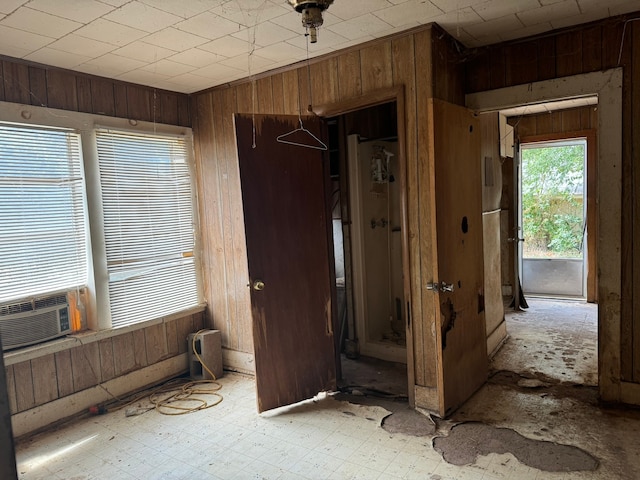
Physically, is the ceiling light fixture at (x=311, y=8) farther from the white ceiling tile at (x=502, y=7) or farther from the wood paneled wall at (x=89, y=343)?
the wood paneled wall at (x=89, y=343)

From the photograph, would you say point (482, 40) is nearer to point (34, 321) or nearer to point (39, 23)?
point (39, 23)

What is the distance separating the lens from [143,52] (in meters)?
2.86

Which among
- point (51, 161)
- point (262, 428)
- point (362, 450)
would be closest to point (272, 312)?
point (262, 428)

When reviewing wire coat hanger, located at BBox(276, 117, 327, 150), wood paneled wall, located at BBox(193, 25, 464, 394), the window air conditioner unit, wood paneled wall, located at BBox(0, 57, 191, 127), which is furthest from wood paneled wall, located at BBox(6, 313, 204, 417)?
wire coat hanger, located at BBox(276, 117, 327, 150)

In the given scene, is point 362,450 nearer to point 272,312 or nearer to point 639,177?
point 272,312

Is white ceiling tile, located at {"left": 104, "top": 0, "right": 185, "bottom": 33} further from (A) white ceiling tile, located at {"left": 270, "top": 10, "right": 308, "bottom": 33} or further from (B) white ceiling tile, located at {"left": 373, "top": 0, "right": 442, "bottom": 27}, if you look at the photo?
(B) white ceiling tile, located at {"left": 373, "top": 0, "right": 442, "bottom": 27}

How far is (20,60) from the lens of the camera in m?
2.85

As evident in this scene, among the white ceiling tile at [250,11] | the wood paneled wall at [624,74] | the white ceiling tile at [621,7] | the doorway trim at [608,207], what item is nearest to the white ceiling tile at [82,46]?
the white ceiling tile at [250,11]

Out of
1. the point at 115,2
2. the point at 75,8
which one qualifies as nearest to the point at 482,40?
the point at 115,2

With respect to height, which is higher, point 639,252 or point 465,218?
point 465,218

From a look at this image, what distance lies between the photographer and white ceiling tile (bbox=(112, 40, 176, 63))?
2746 millimetres

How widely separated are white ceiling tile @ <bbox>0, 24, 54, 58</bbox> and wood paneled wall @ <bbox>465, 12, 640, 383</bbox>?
302 cm

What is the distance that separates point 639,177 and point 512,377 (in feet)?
5.43

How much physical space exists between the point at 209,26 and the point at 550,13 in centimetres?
199
